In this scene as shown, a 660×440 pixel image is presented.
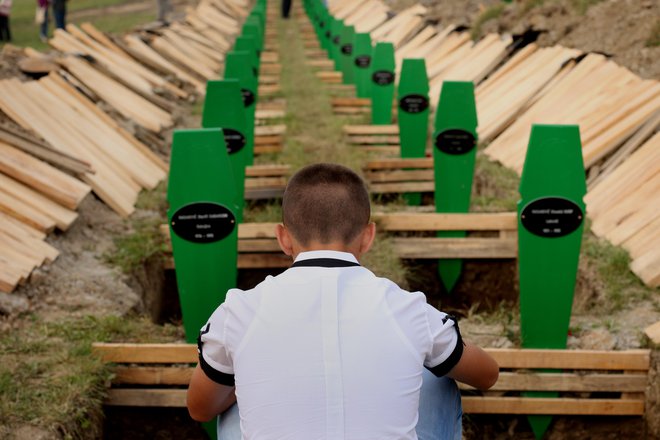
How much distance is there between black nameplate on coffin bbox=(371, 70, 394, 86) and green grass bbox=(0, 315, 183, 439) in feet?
17.8

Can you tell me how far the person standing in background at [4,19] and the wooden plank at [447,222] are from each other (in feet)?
47.4

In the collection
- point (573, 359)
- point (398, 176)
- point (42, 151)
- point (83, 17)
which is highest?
point (573, 359)

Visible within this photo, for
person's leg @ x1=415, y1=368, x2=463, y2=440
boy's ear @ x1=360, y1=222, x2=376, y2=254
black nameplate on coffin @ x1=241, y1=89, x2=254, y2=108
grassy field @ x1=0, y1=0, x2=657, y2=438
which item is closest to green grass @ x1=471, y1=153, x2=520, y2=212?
grassy field @ x1=0, y1=0, x2=657, y2=438

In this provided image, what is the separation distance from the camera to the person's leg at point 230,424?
2467 mm

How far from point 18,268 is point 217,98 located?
1741 mm

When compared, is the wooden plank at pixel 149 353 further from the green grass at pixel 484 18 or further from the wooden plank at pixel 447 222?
the green grass at pixel 484 18

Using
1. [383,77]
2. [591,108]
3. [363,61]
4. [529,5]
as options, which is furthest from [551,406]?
[529,5]

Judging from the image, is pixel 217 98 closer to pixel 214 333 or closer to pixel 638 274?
pixel 638 274

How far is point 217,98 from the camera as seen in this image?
5.52 m

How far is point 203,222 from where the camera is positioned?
13.0 feet

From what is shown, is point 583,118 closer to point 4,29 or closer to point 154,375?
point 154,375

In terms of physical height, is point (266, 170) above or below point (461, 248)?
below

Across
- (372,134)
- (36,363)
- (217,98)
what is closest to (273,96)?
(372,134)

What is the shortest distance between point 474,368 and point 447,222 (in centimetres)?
343
